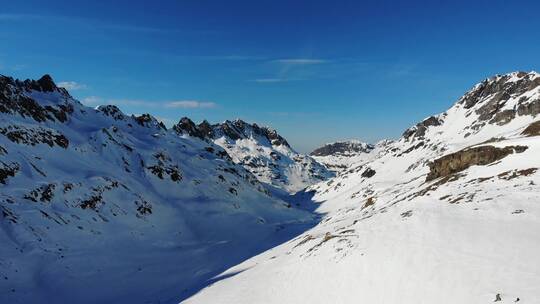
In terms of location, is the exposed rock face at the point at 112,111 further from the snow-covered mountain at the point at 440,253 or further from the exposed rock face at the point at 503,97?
the exposed rock face at the point at 503,97

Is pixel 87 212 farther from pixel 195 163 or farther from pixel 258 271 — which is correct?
pixel 195 163

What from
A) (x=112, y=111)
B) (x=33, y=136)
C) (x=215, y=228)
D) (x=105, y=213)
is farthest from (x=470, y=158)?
(x=112, y=111)

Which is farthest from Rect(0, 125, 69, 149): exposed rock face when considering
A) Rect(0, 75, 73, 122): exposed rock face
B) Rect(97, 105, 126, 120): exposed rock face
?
Rect(97, 105, 126, 120): exposed rock face

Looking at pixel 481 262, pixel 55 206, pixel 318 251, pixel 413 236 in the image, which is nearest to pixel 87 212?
pixel 55 206

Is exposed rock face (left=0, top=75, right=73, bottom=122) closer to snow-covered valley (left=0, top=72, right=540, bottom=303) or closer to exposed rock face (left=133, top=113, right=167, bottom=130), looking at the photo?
snow-covered valley (left=0, top=72, right=540, bottom=303)

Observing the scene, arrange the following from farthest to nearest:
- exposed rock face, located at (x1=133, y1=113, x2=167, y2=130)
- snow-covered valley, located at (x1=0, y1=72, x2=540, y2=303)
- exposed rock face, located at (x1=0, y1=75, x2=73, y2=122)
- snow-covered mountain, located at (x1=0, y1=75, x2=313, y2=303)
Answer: exposed rock face, located at (x1=133, y1=113, x2=167, y2=130) → exposed rock face, located at (x1=0, y1=75, x2=73, y2=122) → snow-covered mountain, located at (x1=0, y1=75, x2=313, y2=303) → snow-covered valley, located at (x1=0, y1=72, x2=540, y2=303)

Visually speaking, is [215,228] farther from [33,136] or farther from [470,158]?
[470,158]
